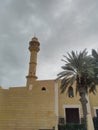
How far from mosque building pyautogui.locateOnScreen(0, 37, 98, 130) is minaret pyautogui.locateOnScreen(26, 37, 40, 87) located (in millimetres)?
1932

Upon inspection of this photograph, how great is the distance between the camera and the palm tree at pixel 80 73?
20484 millimetres

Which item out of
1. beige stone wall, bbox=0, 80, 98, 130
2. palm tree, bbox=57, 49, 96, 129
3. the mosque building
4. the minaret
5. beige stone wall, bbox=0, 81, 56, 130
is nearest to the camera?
palm tree, bbox=57, 49, 96, 129

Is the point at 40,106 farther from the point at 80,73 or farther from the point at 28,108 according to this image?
the point at 80,73

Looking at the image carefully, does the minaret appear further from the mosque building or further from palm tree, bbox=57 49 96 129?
palm tree, bbox=57 49 96 129

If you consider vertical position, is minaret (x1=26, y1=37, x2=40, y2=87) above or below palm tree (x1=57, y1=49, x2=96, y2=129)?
above

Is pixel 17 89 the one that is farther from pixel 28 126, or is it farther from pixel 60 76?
pixel 60 76

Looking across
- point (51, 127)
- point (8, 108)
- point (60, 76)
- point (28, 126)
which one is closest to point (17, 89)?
point (8, 108)

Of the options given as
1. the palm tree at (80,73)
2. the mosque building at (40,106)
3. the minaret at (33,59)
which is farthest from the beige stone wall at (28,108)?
the palm tree at (80,73)

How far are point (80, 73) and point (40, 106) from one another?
1128 centimetres

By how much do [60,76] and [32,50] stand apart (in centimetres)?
1898

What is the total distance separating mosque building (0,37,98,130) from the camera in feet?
83.2

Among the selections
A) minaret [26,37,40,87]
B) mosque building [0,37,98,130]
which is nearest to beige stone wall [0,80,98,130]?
mosque building [0,37,98,130]

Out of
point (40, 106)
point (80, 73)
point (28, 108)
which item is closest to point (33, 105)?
point (28, 108)

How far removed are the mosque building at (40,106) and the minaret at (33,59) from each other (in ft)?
6.34
